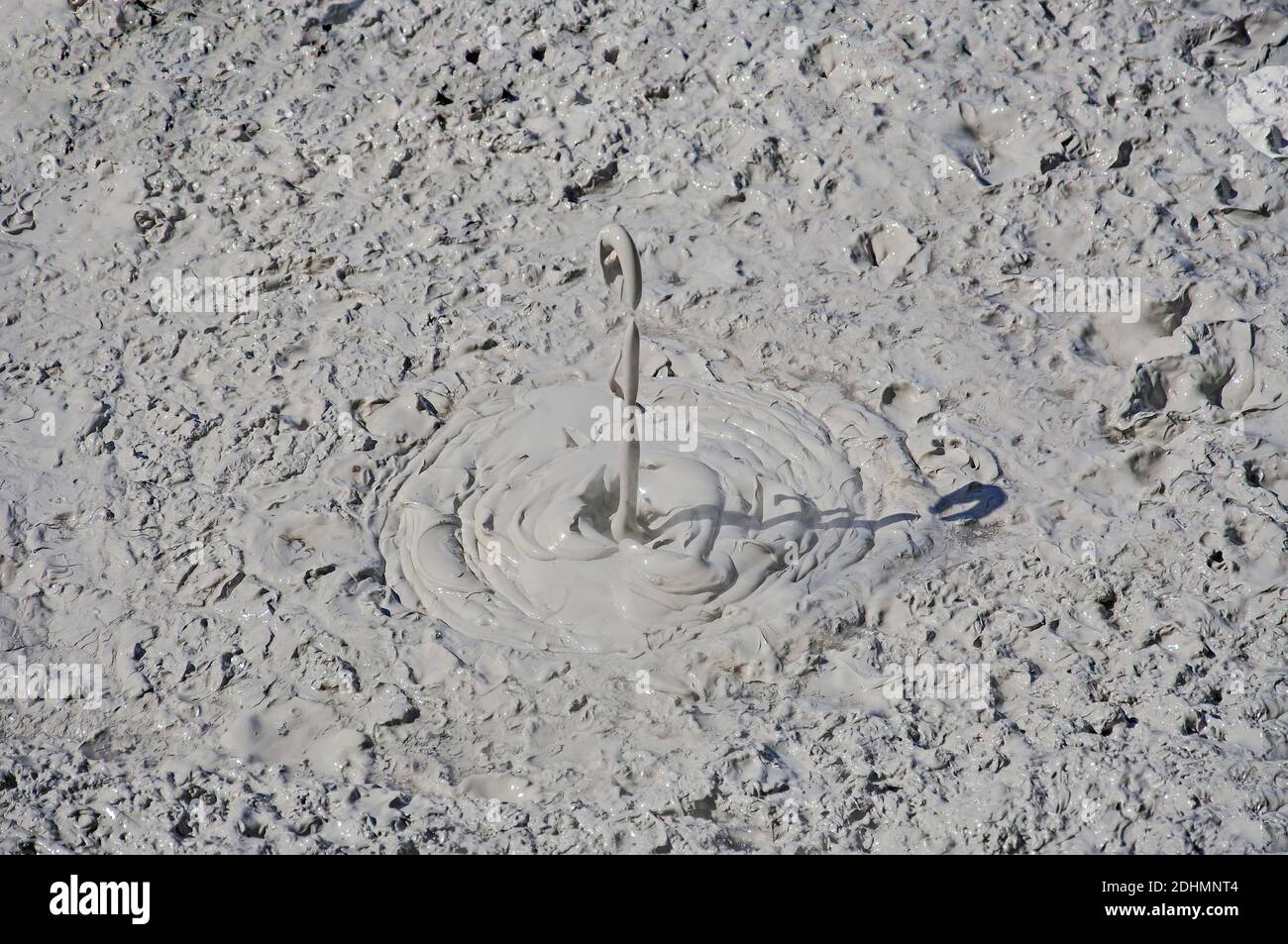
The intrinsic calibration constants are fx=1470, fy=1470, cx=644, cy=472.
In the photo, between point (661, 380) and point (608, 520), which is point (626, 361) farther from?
point (661, 380)

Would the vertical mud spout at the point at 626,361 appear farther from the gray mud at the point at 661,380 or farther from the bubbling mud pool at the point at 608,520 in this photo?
the gray mud at the point at 661,380

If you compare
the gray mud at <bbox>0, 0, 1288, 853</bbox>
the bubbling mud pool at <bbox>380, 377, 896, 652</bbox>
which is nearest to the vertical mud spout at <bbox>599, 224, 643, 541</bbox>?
the bubbling mud pool at <bbox>380, 377, 896, 652</bbox>

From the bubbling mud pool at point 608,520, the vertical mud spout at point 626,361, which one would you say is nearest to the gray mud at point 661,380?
the bubbling mud pool at point 608,520

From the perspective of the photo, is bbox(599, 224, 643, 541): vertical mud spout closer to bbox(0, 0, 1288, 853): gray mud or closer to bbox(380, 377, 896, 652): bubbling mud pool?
bbox(380, 377, 896, 652): bubbling mud pool

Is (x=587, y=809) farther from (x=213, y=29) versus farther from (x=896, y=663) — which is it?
(x=213, y=29)

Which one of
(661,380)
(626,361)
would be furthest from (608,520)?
(661,380)
